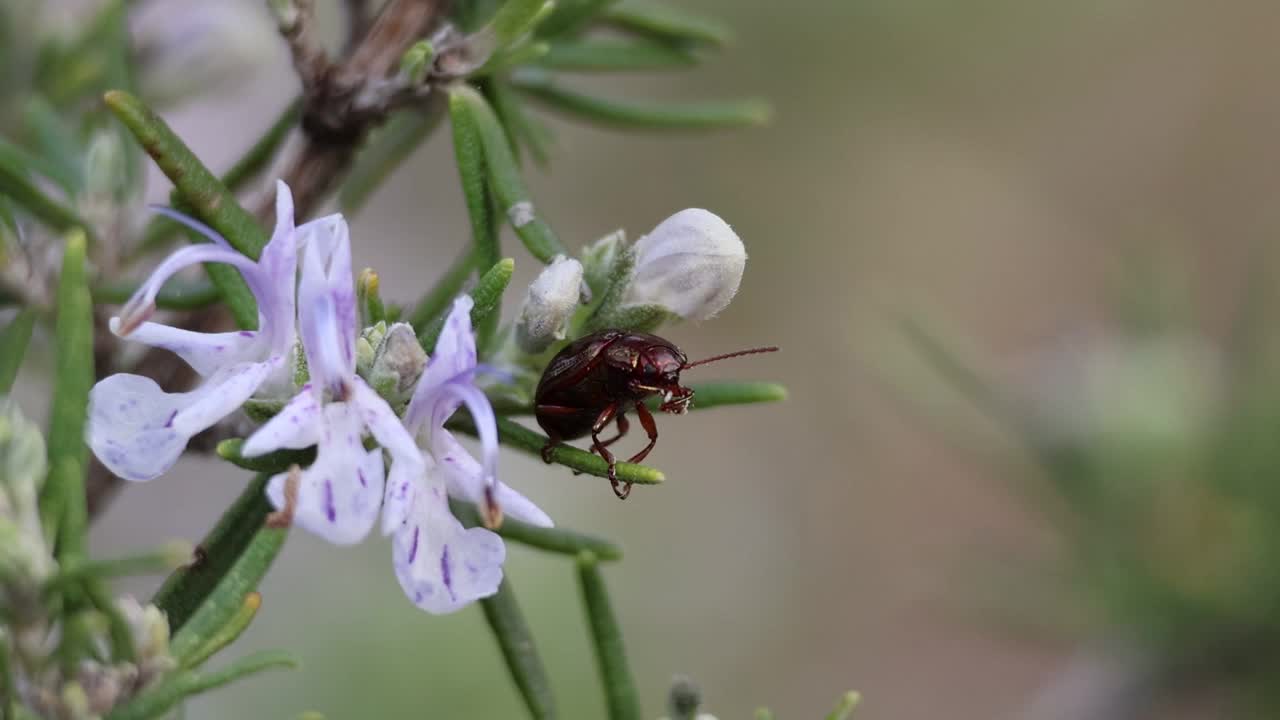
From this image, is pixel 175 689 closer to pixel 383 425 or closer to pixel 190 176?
pixel 383 425

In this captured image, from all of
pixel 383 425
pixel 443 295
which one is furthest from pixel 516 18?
pixel 383 425

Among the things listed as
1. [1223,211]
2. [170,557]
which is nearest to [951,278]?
[1223,211]

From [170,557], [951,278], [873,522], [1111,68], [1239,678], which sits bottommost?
[170,557]

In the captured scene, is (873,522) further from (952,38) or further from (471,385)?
(471,385)

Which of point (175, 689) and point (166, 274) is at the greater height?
point (166, 274)

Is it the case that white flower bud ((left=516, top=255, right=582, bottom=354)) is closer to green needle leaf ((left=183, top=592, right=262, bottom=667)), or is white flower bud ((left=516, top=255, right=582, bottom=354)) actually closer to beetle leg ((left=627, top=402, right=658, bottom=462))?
beetle leg ((left=627, top=402, right=658, bottom=462))
